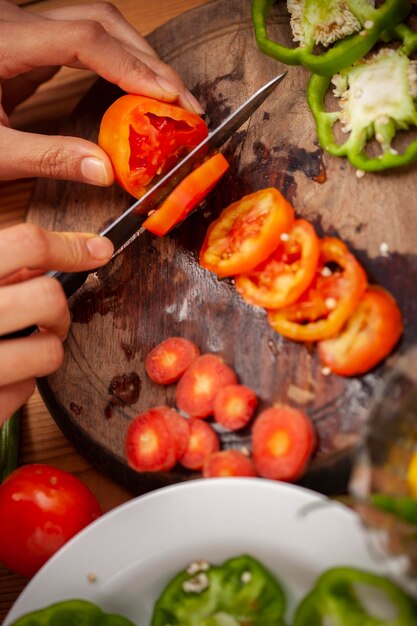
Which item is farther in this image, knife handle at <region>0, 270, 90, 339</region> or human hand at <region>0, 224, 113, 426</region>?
knife handle at <region>0, 270, 90, 339</region>

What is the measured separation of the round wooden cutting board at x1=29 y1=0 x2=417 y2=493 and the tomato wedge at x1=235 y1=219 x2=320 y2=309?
0.08 m

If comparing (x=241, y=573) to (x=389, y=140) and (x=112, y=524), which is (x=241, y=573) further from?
(x=389, y=140)

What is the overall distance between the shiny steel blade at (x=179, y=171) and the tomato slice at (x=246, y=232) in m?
0.14

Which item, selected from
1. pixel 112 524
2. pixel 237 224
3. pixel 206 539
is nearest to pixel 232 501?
pixel 206 539

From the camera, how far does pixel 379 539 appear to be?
116cm

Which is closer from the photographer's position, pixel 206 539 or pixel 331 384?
pixel 206 539

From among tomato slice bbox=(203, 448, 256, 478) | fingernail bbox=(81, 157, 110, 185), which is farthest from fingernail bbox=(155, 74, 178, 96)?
tomato slice bbox=(203, 448, 256, 478)

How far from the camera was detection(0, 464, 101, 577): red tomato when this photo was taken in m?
1.65

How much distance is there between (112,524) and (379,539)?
55 centimetres

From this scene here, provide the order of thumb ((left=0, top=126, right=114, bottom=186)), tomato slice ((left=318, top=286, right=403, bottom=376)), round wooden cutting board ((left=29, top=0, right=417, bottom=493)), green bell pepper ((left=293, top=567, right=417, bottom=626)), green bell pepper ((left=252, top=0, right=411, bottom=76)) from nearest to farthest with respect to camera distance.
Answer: green bell pepper ((left=293, top=567, right=417, bottom=626)) → tomato slice ((left=318, top=286, right=403, bottom=376)) → round wooden cutting board ((left=29, top=0, right=417, bottom=493)) → green bell pepper ((left=252, top=0, right=411, bottom=76)) → thumb ((left=0, top=126, right=114, bottom=186))

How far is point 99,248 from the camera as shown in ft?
5.74

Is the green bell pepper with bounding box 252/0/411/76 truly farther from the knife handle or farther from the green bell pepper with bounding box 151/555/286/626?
the green bell pepper with bounding box 151/555/286/626

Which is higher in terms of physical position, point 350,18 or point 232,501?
point 350,18

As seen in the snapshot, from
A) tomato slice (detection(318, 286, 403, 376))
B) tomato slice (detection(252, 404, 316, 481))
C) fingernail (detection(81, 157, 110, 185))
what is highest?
fingernail (detection(81, 157, 110, 185))
